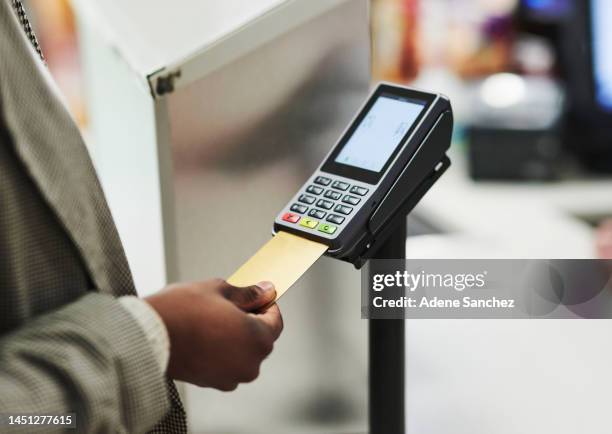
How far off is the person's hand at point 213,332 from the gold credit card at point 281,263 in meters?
0.03

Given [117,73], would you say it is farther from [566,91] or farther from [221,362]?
[566,91]

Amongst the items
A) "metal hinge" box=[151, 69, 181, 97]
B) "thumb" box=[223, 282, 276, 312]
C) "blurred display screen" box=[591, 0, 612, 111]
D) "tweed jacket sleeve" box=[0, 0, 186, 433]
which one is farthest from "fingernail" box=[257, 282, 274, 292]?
"blurred display screen" box=[591, 0, 612, 111]

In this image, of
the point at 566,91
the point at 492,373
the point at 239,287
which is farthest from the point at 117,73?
the point at 566,91

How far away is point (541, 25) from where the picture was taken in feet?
5.99

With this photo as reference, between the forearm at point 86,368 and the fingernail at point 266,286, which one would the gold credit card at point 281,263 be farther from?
the forearm at point 86,368

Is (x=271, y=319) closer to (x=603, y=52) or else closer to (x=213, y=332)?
(x=213, y=332)

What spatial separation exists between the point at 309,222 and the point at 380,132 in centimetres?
9

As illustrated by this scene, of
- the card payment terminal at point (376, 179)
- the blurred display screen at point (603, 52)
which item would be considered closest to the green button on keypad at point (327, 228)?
the card payment terminal at point (376, 179)

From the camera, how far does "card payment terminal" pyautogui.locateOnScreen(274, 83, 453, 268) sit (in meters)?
0.56

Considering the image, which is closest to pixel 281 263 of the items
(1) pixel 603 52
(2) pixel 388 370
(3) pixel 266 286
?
(3) pixel 266 286

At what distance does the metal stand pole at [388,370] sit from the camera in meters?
0.61

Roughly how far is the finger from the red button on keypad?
0.08 metres

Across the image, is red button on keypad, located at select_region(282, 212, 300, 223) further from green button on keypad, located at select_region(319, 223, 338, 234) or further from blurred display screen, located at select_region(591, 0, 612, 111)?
blurred display screen, located at select_region(591, 0, 612, 111)

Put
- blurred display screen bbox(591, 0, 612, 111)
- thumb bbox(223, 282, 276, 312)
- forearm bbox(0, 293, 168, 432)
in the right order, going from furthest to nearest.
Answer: blurred display screen bbox(591, 0, 612, 111)
thumb bbox(223, 282, 276, 312)
forearm bbox(0, 293, 168, 432)
